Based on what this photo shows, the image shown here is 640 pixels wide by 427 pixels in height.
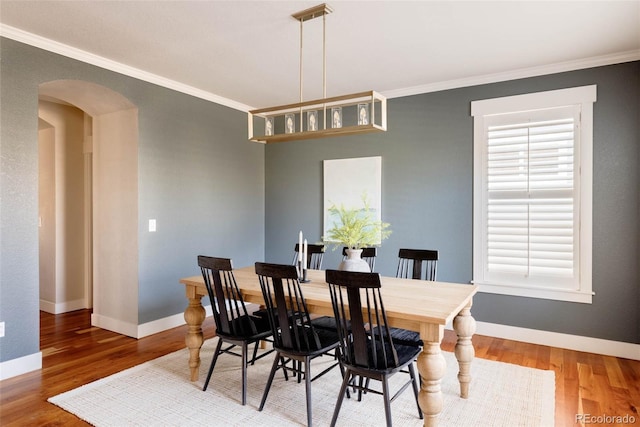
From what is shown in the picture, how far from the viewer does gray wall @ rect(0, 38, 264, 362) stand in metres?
2.97

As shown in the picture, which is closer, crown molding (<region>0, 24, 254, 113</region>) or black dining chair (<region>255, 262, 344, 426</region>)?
black dining chair (<region>255, 262, 344, 426</region>)

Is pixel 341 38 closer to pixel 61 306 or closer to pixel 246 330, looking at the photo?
pixel 246 330

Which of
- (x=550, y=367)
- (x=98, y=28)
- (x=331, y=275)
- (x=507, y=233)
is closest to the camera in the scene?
(x=331, y=275)

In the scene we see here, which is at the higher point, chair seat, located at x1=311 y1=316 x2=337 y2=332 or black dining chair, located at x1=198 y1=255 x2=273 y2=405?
black dining chair, located at x1=198 y1=255 x2=273 y2=405

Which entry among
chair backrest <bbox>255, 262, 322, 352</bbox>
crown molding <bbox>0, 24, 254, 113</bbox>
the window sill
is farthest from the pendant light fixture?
the window sill

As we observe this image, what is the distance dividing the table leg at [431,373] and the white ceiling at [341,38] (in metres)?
2.07

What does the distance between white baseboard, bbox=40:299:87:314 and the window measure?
15.7ft

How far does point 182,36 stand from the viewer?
3035mm

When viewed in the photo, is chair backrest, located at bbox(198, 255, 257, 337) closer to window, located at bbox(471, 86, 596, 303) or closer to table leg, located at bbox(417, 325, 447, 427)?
table leg, located at bbox(417, 325, 447, 427)

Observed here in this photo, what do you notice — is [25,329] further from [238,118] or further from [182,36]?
[238,118]

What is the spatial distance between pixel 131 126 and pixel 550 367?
14.3 ft

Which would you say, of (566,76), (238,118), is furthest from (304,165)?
(566,76)

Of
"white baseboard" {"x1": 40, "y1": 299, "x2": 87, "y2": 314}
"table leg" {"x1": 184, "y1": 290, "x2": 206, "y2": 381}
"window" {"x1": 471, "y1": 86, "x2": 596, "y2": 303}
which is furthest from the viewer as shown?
"white baseboard" {"x1": 40, "y1": 299, "x2": 87, "y2": 314}

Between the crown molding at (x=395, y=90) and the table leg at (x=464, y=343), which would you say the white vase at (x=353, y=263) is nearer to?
the table leg at (x=464, y=343)
